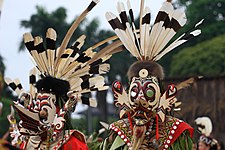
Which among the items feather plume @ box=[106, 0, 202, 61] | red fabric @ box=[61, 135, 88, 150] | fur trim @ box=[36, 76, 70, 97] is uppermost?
feather plume @ box=[106, 0, 202, 61]

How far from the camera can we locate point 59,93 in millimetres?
5582

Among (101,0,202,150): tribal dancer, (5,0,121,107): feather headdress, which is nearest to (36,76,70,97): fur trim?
(5,0,121,107): feather headdress

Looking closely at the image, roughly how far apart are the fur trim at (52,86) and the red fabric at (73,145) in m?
0.39

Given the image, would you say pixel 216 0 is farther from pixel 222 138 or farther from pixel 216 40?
pixel 222 138

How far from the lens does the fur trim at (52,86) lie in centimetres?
554

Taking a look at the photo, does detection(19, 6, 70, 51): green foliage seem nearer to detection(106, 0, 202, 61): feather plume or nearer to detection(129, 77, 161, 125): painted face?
detection(106, 0, 202, 61): feather plume

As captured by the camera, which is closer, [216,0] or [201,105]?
[201,105]

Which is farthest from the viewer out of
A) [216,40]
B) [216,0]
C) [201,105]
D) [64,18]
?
[64,18]

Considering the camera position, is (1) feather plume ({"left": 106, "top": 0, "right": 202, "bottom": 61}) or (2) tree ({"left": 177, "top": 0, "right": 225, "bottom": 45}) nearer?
(1) feather plume ({"left": 106, "top": 0, "right": 202, "bottom": 61})

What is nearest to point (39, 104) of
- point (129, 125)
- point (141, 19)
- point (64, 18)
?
point (129, 125)

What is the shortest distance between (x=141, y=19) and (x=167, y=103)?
0.79 m

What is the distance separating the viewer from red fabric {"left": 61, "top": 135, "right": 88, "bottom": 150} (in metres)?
5.50

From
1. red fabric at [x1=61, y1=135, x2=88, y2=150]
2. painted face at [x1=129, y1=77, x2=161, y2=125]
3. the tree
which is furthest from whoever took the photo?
the tree

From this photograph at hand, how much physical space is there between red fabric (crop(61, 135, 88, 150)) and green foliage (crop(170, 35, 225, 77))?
17.3m
